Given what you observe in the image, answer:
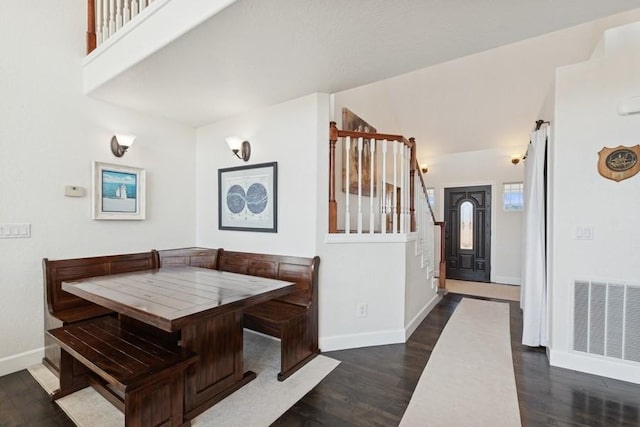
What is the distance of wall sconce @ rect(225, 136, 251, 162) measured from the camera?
3.24 metres

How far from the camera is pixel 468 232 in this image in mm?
6227

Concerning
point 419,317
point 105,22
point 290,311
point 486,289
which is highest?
point 105,22

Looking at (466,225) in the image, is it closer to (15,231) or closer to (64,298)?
(64,298)

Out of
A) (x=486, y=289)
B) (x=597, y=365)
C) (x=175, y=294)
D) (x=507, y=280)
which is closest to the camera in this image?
(x=175, y=294)

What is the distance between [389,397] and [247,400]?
1.00 metres

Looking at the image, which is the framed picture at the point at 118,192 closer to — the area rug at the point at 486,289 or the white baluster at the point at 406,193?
the white baluster at the point at 406,193

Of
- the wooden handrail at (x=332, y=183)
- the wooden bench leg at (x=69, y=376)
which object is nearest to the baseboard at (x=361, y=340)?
the wooden handrail at (x=332, y=183)

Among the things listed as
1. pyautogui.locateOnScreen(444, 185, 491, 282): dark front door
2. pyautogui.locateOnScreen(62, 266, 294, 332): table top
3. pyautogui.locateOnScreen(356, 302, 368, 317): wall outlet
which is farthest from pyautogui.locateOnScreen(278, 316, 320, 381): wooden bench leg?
pyautogui.locateOnScreen(444, 185, 491, 282): dark front door

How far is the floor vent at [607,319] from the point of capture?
2.27m

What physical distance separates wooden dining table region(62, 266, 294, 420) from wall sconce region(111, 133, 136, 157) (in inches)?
54.7

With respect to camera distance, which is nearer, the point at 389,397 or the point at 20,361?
the point at 389,397

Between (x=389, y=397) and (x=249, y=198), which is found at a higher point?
(x=249, y=198)

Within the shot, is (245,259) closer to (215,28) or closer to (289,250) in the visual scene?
(289,250)

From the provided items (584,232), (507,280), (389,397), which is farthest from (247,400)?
(507,280)
